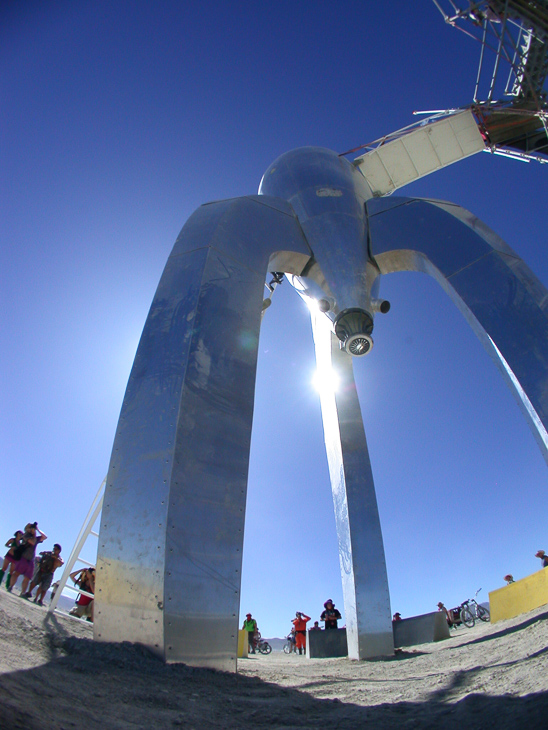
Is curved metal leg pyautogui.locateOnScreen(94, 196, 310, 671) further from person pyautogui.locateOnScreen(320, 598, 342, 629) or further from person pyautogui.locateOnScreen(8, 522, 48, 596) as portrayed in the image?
person pyautogui.locateOnScreen(320, 598, 342, 629)

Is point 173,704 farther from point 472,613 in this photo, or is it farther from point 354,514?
point 472,613

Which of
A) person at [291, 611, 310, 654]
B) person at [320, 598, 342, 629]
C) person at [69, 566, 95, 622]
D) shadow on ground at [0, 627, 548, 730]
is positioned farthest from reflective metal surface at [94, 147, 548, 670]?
person at [291, 611, 310, 654]

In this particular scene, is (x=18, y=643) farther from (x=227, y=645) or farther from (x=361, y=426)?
(x=361, y=426)

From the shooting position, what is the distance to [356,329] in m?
7.77

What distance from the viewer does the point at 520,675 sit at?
3.00 m

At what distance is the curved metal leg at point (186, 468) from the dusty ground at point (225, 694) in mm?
365

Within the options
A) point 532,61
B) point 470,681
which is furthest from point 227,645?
point 532,61

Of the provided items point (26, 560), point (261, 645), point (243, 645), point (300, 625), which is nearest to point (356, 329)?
point (26, 560)

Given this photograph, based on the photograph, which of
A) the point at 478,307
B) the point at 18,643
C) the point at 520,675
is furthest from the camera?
the point at 478,307

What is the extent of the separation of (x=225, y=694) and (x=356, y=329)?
A: 5.62m

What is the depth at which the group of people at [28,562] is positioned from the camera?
26.6 feet

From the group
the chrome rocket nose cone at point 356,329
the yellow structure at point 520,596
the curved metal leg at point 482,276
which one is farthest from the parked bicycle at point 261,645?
the curved metal leg at point 482,276

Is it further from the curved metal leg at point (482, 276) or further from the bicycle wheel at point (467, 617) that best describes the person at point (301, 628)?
the curved metal leg at point (482, 276)

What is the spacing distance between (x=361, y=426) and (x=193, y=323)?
560 cm
